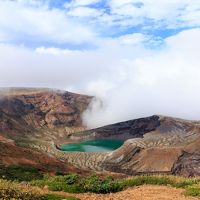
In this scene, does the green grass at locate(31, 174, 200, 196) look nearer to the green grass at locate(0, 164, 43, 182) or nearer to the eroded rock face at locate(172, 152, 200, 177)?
the green grass at locate(0, 164, 43, 182)

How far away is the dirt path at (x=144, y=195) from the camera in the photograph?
21391mm

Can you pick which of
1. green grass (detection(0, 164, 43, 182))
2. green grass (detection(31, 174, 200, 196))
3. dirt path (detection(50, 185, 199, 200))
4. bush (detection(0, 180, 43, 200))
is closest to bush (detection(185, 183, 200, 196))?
green grass (detection(31, 174, 200, 196))

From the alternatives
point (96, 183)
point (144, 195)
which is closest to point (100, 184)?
point (96, 183)

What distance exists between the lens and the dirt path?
21.4 meters

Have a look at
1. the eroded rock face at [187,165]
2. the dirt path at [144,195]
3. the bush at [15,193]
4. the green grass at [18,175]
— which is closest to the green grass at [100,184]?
the dirt path at [144,195]

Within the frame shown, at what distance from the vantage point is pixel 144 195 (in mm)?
22078

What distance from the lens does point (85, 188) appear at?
2395 centimetres

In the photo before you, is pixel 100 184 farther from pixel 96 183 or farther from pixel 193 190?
pixel 193 190

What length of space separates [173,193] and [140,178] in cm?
448

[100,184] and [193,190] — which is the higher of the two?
[100,184]

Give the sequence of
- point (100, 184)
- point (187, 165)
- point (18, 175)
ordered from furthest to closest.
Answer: point (187, 165) < point (18, 175) < point (100, 184)

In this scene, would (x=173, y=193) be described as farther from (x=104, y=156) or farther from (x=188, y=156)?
(x=104, y=156)

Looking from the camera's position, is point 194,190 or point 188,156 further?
point 188,156

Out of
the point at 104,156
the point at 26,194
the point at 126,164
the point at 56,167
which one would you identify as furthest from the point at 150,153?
the point at 26,194
